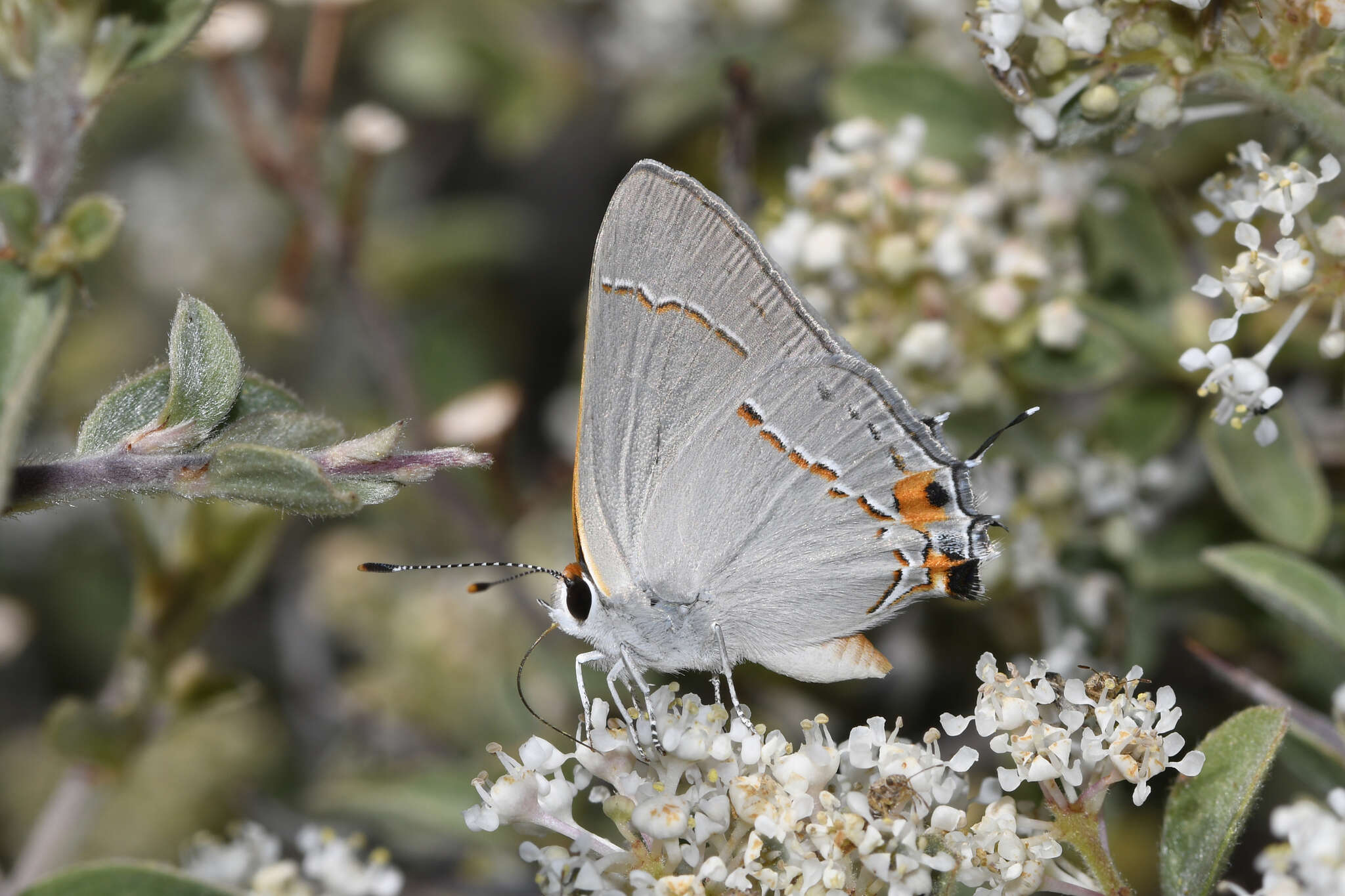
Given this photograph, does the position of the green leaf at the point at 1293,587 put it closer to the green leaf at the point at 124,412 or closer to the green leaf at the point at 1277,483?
the green leaf at the point at 1277,483

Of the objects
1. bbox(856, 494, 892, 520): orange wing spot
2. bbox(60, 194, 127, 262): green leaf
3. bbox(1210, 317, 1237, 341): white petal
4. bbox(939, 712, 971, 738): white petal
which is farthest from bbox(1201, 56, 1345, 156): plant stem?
bbox(60, 194, 127, 262): green leaf

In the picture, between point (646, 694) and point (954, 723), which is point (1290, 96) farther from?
point (646, 694)

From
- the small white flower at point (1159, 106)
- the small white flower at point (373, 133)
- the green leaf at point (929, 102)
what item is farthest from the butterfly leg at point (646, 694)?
the small white flower at point (373, 133)

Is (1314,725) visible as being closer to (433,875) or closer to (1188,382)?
(1188,382)

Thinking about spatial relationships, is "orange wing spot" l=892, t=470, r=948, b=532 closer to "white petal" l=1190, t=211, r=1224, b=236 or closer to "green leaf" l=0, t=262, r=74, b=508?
"white petal" l=1190, t=211, r=1224, b=236

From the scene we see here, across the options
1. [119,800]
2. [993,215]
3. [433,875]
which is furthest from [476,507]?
[993,215]

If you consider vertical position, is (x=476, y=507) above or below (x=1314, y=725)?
below
